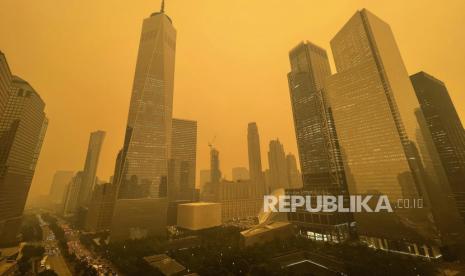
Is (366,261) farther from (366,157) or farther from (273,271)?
(366,157)

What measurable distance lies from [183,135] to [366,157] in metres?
130

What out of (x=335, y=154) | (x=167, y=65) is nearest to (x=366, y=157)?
(x=335, y=154)

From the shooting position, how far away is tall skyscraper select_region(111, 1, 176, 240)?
95.8 meters

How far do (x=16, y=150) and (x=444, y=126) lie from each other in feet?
725

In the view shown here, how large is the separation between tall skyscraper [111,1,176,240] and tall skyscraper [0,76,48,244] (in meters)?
44.6

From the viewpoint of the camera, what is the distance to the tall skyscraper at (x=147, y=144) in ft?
314

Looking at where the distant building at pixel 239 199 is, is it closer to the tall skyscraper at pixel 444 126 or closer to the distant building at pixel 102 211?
the distant building at pixel 102 211

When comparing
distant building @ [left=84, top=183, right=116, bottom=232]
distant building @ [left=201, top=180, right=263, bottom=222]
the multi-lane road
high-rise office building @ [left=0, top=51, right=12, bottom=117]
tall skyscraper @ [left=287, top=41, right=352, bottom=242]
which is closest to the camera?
the multi-lane road

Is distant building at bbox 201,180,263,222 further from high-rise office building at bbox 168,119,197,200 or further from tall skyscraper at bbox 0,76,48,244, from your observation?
tall skyscraper at bbox 0,76,48,244

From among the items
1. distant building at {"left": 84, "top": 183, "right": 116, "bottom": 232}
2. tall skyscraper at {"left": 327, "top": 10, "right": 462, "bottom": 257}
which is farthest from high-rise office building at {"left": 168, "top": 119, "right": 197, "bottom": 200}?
tall skyscraper at {"left": 327, "top": 10, "right": 462, "bottom": 257}

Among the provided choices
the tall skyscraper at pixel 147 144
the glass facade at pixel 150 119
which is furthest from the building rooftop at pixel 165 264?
the glass facade at pixel 150 119

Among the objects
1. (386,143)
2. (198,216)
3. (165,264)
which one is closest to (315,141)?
(386,143)

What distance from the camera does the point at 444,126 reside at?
110 metres

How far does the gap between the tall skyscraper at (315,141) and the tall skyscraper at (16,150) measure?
134 metres
